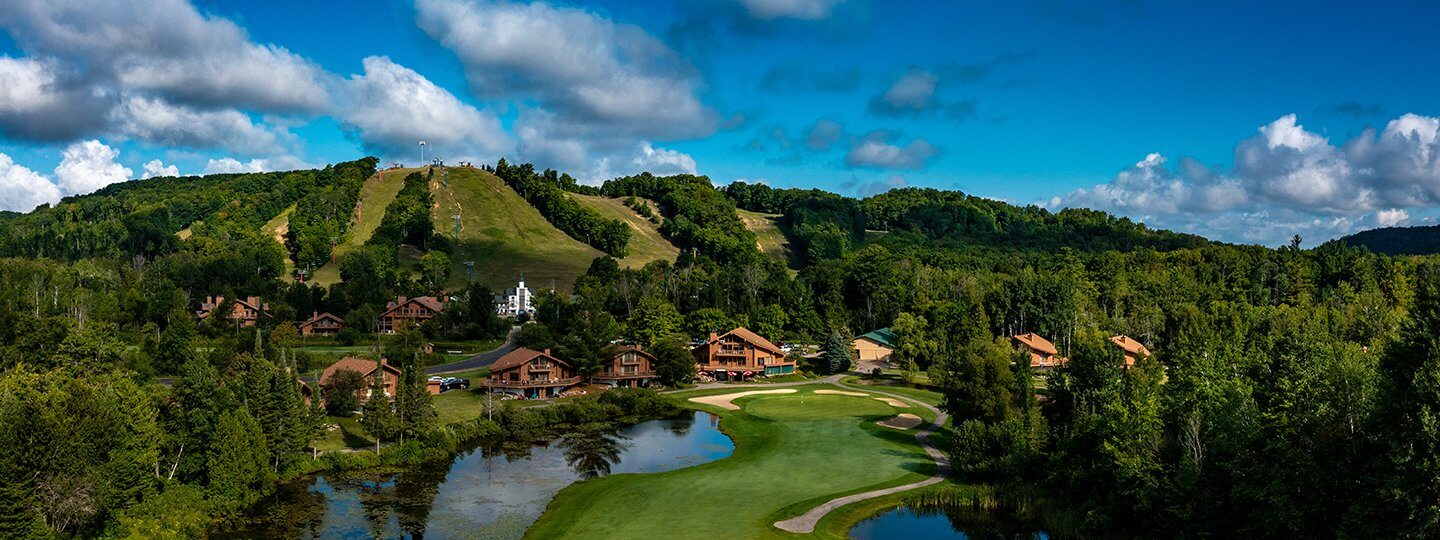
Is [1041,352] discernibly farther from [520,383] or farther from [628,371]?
[520,383]

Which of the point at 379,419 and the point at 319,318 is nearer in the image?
the point at 379,419

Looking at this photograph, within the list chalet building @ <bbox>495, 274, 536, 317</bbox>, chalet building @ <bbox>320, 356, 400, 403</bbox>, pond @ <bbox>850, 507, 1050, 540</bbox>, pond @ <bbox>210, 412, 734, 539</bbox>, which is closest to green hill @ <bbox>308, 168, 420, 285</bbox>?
chalet building @ <bbox>495, 274, 536, 317</bbox>

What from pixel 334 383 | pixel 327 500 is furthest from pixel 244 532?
pixel 334 383

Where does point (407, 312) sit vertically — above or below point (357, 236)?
below

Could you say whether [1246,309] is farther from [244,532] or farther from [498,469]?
[244,532]

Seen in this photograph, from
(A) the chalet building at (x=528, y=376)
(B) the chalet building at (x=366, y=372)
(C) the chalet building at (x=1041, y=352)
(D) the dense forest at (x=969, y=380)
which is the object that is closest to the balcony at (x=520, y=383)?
(A) the chalet building at (x=528, y=376)

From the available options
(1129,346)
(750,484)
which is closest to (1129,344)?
(1129,346)

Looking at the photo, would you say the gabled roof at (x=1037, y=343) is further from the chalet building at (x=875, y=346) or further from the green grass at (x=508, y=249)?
the green grass at (x=508, y=249)

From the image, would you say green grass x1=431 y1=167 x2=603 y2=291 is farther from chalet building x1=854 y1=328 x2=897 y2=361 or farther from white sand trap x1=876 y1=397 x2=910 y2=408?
white sand trap x1=876 y1=397 x2=910 y2=408
